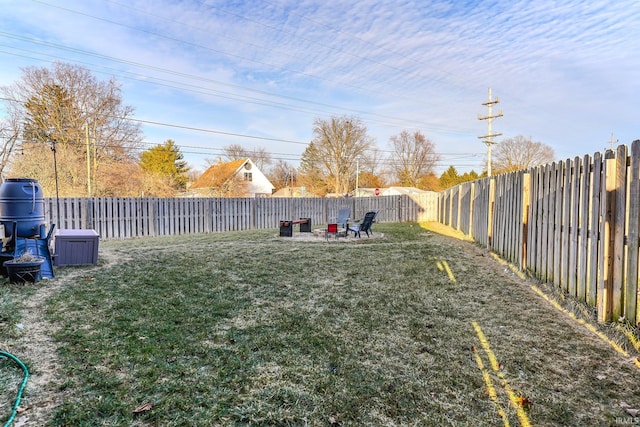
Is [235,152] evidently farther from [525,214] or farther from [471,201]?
[525,214]

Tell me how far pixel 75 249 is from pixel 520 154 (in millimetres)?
47831

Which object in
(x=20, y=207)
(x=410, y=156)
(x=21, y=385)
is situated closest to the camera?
(x=21, y=385)

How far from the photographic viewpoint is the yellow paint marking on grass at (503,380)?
191 cm

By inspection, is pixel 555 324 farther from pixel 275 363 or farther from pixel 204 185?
pixel 204 185

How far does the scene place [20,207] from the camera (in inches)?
198

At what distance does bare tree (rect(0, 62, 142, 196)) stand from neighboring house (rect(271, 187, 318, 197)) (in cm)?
1961

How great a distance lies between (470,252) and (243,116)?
25479 millimetres

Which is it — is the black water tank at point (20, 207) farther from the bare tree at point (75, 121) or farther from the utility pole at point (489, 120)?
the utility pole at point (489, 120)

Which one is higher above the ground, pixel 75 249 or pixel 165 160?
pixel 165 160

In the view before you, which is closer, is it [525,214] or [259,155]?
[525,214]

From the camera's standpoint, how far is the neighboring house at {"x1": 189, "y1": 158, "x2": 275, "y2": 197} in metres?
31.3

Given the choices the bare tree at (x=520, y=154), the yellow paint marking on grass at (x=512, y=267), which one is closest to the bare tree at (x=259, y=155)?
the bare tree at (x=520, y=154)

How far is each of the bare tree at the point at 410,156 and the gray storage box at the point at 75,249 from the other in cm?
4495

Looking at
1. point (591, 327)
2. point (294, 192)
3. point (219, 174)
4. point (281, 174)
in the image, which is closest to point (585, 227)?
point (591, 327)
